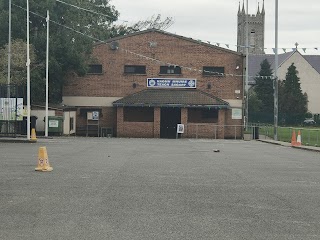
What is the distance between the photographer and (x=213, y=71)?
50.5 metres

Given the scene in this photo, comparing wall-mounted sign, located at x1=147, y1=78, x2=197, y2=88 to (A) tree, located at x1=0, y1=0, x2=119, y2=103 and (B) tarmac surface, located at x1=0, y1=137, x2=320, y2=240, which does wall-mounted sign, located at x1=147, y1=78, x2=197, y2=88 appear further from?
(B) tarmac surface, located at x1=0, y1=137, x2=320, y2=240

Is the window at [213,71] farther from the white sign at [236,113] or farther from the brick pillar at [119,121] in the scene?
the brick pillar at [119,121]

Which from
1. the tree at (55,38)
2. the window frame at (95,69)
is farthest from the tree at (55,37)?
the window frame at (95,69)

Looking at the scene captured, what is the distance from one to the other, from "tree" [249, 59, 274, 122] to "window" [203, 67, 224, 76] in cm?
3411

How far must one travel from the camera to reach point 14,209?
9641 millimetres

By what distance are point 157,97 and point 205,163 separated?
29.8 meters

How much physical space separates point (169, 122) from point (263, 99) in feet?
135

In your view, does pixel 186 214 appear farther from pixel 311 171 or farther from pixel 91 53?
pixel 91 53

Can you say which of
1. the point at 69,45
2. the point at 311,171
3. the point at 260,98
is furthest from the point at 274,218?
the point at 260,98

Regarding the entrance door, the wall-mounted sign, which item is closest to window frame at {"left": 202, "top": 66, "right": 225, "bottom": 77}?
the wall-mounted sign

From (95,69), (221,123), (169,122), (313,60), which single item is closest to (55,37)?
(95,69)

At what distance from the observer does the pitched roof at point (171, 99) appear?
4853 cm

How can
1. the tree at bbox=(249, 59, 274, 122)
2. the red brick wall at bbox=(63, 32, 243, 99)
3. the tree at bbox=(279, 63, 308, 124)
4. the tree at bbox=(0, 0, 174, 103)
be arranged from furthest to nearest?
1. the tree at bbox=(279, 63, 308, 124)
2. the tree at bbox=(249, 59, 274, 122)
3. the red brick wall at bbox=(63, 32, 243, 99)
4. the tree at bbox=(0, 0, 174, 103)

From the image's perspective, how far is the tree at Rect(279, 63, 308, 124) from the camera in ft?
282
